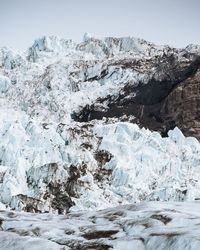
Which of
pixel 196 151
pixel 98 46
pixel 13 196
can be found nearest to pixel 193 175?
pixel 196 151

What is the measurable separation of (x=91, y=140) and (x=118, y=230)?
6221 centimetres

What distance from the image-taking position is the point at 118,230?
93.4 ft

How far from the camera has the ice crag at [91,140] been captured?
242 feet

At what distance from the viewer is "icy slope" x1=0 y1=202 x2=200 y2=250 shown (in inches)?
874

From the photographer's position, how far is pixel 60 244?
81.8ft

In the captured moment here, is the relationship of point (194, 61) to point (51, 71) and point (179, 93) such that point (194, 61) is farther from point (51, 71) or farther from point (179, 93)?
point (51, 71)

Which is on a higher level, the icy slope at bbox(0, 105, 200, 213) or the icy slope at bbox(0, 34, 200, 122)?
the icy slope at bbox(0, 34, 200, 122)

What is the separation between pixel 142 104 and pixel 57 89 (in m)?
35.4

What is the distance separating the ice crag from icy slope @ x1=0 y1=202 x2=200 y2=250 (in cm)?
3315

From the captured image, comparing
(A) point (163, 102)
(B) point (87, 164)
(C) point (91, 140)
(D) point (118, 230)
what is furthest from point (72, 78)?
(D) point (118, 230)

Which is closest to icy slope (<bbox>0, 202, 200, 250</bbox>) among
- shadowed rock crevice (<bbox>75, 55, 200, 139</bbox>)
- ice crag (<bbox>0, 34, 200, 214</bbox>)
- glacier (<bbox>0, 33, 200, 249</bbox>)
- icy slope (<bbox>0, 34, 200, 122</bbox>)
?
glacier (<bbox>0, 33, 200, 249</bbox>)

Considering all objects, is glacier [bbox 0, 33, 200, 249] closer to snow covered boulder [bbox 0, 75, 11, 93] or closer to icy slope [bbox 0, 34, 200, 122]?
icy slope [bbox 0, 34, 200, 122]

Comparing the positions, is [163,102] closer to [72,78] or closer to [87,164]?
[72,78]

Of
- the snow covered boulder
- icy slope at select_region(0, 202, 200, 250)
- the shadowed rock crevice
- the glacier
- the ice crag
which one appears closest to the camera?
icy slope at select_region(0, 202, 200, 250)
